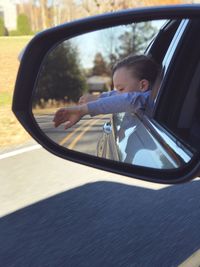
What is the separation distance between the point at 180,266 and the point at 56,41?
201 cm

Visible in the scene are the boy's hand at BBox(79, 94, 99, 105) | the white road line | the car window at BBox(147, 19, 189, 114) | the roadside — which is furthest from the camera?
the roadside

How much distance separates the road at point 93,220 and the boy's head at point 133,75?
211 cm

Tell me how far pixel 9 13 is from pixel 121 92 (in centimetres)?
6241

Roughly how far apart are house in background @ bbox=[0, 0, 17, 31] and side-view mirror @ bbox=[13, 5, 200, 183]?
56.1m

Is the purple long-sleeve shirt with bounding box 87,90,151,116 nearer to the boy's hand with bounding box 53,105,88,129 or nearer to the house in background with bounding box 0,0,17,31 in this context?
the boy's hand with bounding box 53,105,88,129

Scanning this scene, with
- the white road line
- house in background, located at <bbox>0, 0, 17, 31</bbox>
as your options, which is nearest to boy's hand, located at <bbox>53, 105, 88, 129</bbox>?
the white road line

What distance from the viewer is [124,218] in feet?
14.2

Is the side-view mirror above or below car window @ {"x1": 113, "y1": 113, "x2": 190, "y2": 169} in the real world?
above

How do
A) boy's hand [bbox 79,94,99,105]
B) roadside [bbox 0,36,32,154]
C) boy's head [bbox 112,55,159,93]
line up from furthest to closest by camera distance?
roadside [bbox 0,36,32,154], boy's hand [bbox 79,94,99,105], boy's head [bbox 112,55,159,93]

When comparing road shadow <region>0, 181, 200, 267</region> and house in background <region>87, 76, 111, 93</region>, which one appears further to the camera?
road shadow <region>0, 181, 200, 267</region>

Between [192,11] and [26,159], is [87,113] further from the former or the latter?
[26,159]

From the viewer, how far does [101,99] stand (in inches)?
67.6

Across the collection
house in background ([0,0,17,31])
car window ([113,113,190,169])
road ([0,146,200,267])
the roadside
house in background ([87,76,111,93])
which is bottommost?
house in background ([0,0,17,31])

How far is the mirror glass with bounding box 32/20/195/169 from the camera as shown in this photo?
68.1 inches
